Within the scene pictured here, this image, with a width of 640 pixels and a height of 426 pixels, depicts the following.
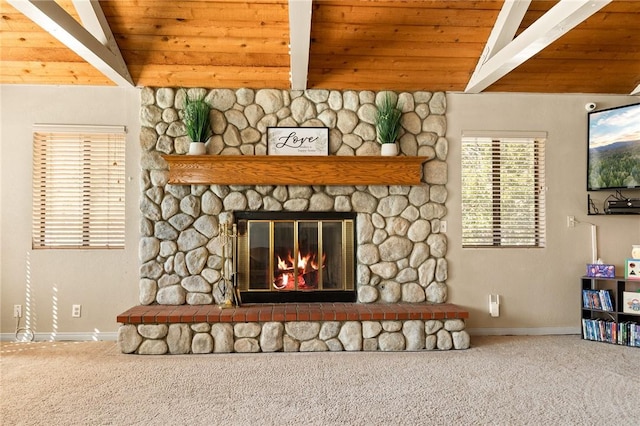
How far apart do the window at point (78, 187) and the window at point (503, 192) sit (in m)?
3.26

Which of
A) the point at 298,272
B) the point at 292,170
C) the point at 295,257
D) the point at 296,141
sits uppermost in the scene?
the point at 296,141

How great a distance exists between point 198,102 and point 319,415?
9.09ft

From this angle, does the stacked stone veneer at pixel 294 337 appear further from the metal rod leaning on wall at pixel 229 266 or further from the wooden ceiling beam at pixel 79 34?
the wooden ceiling beam at pixel 79 34

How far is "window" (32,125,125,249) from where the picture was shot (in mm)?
3850

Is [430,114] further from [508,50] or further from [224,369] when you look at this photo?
[224,369]

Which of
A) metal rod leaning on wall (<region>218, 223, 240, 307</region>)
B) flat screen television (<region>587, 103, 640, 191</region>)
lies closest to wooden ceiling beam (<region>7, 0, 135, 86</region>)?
metal rod leaning on wall (<region>218, 223, 240, 307</region>)

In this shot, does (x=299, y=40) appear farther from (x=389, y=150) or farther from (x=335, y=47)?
(x=389, y=150)

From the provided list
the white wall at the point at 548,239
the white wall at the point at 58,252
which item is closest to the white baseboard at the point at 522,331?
the white wall at the point at 548,239

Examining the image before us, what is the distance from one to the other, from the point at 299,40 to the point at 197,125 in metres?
1.23

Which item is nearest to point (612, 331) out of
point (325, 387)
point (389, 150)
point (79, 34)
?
point (389, 150)

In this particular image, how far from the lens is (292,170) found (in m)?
3.75

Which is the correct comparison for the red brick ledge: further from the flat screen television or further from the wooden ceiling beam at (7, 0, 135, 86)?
the wooden ceiling beam at (7, 0, 135, 86)

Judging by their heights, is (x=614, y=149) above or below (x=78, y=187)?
above

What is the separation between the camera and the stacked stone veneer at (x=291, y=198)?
3.84 m
